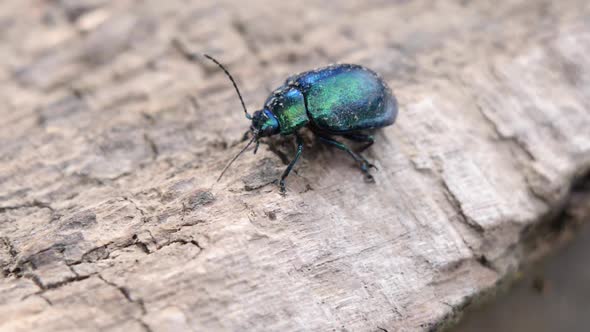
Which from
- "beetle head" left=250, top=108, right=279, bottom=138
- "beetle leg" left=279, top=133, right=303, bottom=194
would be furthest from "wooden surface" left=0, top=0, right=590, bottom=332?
"beetle head" left=250, top=108, right=279, bottom=138

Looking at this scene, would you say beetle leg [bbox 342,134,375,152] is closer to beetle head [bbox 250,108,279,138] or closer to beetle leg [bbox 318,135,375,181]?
beetle leg [bbox 318,135,375,181]

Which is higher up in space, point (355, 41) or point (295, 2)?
point (295, 2)

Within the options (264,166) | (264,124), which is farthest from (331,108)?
(264,166)

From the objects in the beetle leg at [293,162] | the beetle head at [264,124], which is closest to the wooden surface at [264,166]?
the beetle leg at [293,162]

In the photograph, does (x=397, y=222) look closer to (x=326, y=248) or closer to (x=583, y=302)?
(x=326, y=248)

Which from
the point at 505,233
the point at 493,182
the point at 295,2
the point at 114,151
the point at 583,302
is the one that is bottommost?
the point at 583,302

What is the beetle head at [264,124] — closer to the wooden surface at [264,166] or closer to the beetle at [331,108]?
the beetle at [331,108]

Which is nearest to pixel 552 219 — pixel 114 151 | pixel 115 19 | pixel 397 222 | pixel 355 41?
pixel 397 222

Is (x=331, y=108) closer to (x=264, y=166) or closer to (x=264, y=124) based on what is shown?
(x=264, y=124)
